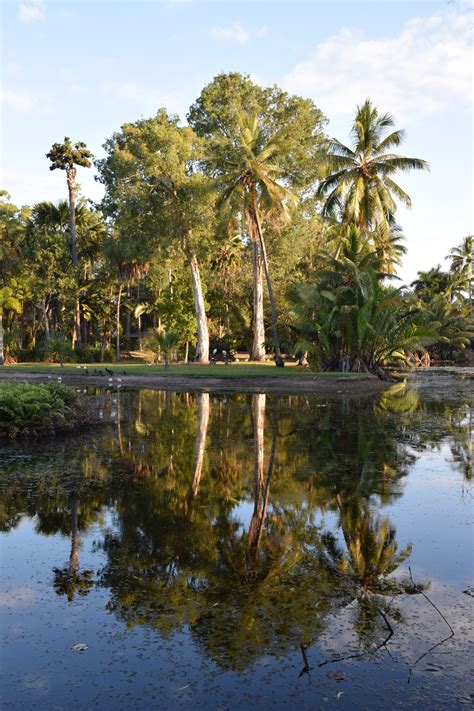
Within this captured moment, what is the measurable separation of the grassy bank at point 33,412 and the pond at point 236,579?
122 centimetres

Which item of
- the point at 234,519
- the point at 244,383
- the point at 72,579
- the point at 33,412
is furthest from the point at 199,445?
the point at 244,383

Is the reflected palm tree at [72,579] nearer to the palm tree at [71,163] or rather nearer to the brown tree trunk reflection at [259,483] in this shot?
the brown tree trunk reflection at [259,483]

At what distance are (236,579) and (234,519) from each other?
2.01 m

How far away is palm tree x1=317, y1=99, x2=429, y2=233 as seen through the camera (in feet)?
122

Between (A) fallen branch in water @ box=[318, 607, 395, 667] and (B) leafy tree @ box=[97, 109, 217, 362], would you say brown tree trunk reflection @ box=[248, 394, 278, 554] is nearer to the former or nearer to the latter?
(A) fallen branch in water @ box=[318, 607, 395, 667]

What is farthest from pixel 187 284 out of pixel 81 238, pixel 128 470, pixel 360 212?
pixel 128 470

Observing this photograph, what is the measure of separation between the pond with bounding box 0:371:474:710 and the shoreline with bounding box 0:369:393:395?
1629cm

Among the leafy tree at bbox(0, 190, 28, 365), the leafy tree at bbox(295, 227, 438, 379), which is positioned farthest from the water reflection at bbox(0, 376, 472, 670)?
the leafy tree at bbox(0, 190, 28, 365)

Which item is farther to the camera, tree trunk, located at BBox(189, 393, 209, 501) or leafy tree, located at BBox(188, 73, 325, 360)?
leafy tree, located at BBox(188, 73, 325, 360)

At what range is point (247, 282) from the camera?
54688 millimetres

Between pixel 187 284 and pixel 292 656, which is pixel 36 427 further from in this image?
pixel 187 284

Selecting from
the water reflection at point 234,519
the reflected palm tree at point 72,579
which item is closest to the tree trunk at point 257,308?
the water reflection at point 234,519

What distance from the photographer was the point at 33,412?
46.6ft

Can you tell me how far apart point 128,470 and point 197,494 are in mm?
2038
